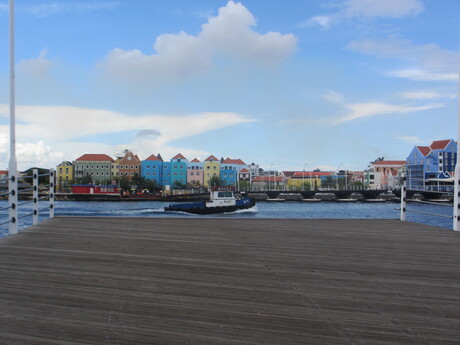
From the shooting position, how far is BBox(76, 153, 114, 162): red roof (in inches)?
3684

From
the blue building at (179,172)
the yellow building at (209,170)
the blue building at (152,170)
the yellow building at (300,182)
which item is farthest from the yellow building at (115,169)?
the yellow building at (300,182)

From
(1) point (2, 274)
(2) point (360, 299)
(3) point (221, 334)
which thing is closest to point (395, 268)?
(2) point (360, 299)

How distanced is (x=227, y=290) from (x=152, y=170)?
94.4m

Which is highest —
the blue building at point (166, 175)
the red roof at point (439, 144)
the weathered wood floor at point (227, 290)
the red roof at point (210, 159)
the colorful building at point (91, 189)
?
the red roof at point (439, 144)

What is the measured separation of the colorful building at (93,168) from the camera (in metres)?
92.1

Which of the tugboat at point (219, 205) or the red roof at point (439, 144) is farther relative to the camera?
the red roof at point (439, 144)

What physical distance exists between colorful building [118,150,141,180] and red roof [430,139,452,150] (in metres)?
65.2

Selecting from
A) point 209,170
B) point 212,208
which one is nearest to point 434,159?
point 209,170

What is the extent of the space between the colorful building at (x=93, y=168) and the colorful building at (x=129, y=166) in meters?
2.70

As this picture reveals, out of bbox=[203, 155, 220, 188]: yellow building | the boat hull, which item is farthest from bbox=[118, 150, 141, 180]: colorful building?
the boat hull

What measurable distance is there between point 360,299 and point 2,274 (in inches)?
86.2

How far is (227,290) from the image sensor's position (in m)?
2.29

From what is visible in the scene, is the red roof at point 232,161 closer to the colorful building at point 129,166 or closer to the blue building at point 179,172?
the blue building at point 179,172

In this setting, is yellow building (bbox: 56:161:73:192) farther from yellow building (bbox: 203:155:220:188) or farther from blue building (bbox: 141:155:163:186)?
yellow building (bbox: 203:155:220:188)
